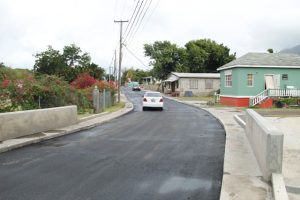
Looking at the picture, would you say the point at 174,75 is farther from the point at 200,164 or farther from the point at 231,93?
the point at 200,164

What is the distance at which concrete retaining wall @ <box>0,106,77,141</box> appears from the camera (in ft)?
39.5

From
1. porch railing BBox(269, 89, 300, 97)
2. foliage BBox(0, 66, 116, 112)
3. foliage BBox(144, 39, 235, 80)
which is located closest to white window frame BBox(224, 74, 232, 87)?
porch railing BBox(269, 89, 300, 97)

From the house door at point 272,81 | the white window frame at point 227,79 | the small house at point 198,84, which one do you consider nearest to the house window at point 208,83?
the small house at point 198,84

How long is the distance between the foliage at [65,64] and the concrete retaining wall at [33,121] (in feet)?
86.4

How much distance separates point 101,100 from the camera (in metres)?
27.3

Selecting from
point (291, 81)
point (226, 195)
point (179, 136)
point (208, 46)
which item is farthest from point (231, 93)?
point (208, 46)

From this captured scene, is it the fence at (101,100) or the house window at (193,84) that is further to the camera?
the house window at (193,84)

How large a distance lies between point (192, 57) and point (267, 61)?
123ft

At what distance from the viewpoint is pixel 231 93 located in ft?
115

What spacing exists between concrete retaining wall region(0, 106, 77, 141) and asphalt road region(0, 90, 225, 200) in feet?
4.11

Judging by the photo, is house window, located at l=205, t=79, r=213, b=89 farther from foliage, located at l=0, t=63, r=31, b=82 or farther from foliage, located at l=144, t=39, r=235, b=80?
foliage, located at l=0, t=63, r=31, b=82

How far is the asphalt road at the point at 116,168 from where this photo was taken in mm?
6453

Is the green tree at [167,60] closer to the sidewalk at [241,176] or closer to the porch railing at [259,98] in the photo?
the porch railing at [259,98]

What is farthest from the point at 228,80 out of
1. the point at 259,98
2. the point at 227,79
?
the point at 259,98
